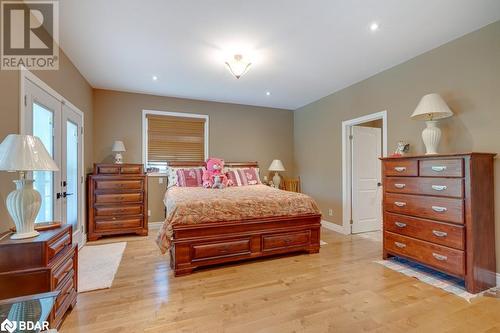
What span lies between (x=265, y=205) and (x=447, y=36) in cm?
295

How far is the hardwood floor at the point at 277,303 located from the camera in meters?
1.83

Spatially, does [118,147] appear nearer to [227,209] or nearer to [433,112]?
[227,209]

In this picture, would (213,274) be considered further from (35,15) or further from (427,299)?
(35,15)

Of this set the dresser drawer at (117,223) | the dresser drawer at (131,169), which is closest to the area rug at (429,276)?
the dresser drawer at (117,223)

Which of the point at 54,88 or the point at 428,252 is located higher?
the point at 54,88

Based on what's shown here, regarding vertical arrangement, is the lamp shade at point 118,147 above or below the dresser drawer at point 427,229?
above

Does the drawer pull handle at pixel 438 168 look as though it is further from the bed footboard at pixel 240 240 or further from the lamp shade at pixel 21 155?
the lamp shade at pixel 21 155

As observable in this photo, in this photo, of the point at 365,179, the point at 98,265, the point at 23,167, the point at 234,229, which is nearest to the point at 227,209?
the point at 234,229

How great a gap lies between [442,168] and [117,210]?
4.72 meters

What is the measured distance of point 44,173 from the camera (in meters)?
2.59

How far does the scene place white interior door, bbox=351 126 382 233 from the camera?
4.42 metres

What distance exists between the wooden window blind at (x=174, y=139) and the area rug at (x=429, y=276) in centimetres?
396

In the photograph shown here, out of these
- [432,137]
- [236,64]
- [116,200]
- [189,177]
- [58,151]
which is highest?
[236,64]

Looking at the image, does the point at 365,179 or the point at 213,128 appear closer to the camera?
the point at 365,179
